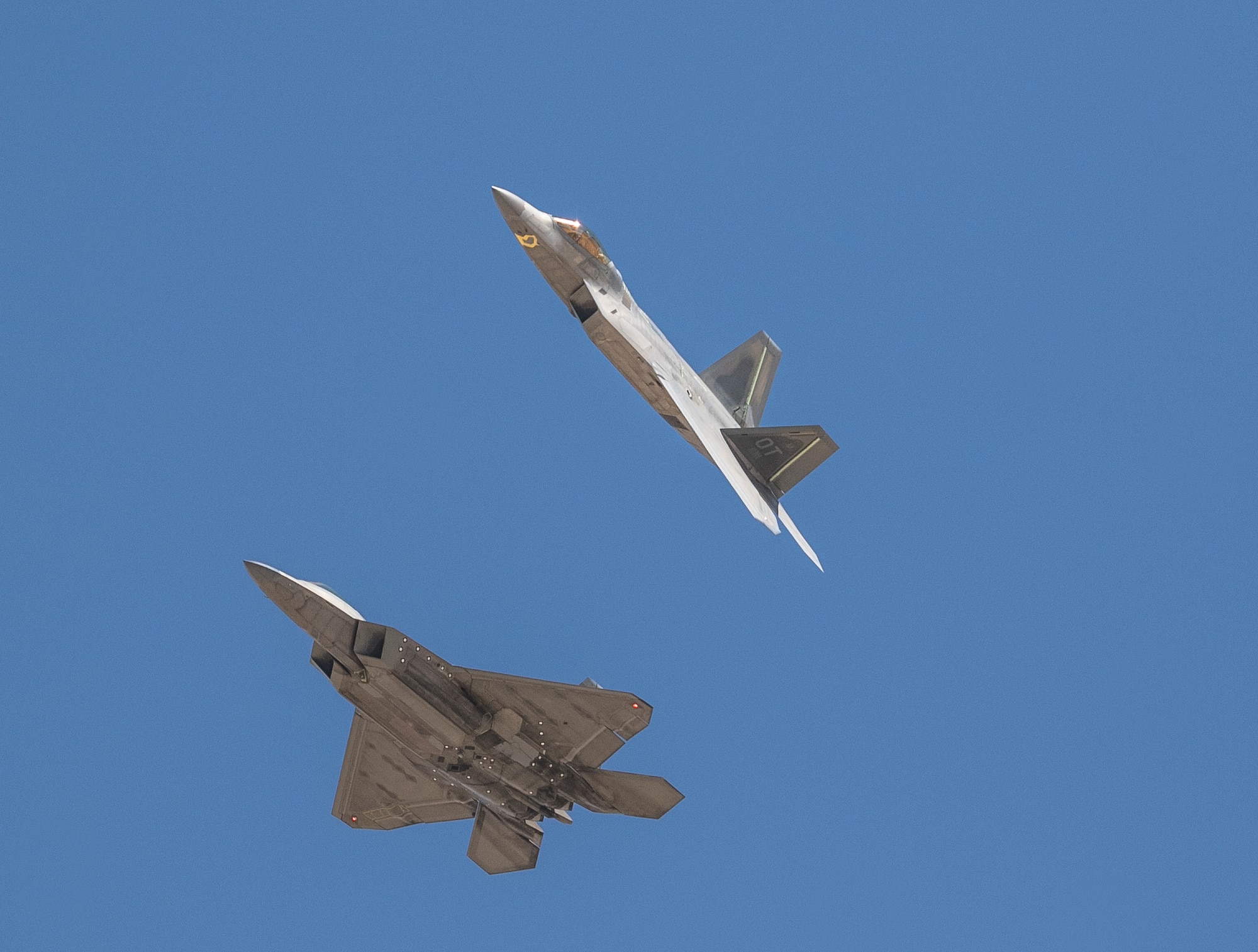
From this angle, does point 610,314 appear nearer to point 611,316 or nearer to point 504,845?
point 611,316

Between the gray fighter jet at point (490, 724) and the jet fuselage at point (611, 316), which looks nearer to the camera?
the gray fighter jet at point (490, 724)

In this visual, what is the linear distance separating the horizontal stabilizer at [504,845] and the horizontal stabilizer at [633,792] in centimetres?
233

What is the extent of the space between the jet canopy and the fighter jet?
16mm

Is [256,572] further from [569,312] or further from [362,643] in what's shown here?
[569,312]

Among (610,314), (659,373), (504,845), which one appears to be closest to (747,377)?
(659,373)

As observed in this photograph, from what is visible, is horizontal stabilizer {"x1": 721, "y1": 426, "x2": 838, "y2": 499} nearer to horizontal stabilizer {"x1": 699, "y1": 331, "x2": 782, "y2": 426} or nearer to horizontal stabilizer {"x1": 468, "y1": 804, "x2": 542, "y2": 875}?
horizontal stabilizer {"x1": 699, "y1": 331, "x2": 782, "y2": 426}

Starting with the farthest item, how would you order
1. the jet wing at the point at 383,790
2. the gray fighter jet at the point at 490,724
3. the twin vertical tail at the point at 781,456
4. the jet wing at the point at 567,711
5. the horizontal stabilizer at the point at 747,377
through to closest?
the horizontal stabilizer at the point at 747,377, the twin vertical tail at the point at 781,456, the jet wing at the point at 383,790, the jet wing at the point at 567,711, the gray fighter jet at the point at 490,724

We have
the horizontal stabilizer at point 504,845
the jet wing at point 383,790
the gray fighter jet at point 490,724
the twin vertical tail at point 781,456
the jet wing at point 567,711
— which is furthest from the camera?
the twin vertical tail at point 781,456

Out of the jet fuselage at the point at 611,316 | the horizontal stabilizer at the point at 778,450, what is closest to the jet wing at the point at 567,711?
the jet fuselage at the point at 611,316

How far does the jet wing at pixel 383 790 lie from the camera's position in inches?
1460

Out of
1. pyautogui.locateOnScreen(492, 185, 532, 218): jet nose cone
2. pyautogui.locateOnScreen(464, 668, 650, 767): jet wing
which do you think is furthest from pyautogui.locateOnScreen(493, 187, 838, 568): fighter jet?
pyautogui.locateOnScreen(464, 668, 650, 767): jet wing

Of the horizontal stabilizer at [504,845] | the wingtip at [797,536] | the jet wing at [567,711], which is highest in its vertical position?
the wingtip at [797,536]

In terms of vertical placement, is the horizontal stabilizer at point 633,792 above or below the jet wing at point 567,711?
below

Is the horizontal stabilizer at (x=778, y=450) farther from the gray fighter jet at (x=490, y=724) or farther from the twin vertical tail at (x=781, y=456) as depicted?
the gray fighter jet at (x=490, y=724)
